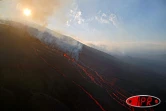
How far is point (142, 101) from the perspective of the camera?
22.0 m

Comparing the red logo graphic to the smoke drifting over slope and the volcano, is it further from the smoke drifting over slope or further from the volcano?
the smoke drifting over slope

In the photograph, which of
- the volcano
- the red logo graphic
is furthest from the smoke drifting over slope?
the red logo graphic

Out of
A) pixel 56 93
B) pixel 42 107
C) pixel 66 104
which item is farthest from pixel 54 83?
pixel 42 107

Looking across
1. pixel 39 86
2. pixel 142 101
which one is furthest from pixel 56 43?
pixel 142 101

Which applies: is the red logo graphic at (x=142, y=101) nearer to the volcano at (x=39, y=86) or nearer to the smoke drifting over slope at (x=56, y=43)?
the volcano at (x=39, y=86)

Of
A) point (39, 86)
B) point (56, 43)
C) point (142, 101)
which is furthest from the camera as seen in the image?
point (56, 43)

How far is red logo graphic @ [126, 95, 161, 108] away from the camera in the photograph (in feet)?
67.1

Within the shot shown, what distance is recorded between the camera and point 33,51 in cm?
4909

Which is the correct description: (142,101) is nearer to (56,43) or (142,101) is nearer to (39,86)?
(39,86)

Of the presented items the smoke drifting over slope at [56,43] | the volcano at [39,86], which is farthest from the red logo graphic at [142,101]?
the smoke drifting over slope at [56,43]

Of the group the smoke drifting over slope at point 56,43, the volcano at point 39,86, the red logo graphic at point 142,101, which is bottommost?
the volcano at point 39,86

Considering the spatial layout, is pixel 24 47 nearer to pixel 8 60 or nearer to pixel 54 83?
pixel 8 60

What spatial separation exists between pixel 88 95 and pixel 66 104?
25.4 ft

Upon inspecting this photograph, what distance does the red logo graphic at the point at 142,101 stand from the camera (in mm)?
20442
